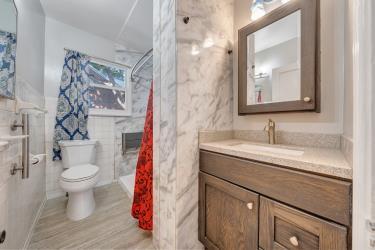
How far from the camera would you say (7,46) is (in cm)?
95

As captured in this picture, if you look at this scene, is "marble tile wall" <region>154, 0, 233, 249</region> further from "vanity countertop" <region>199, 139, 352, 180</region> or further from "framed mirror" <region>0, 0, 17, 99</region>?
"framed mirror" <region>0, 0, 17, 99</region>

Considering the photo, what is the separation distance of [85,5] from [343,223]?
2842 millimetres

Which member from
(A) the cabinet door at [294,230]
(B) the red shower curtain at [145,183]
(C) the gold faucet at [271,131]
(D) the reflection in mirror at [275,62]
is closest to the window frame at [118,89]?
(B) the red shower curtain at [145,183]

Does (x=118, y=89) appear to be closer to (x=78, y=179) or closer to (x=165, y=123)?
(x=78, y=179)

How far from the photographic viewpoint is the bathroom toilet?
Answer: 1.62m

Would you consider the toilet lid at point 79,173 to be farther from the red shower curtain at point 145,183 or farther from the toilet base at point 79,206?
the red shower curtain at point 145,183

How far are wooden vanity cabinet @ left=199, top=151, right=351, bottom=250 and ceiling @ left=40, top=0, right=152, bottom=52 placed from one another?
2.01m

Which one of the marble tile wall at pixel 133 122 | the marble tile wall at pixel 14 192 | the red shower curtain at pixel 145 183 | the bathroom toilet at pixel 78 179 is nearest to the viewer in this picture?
the marble tile wall at pixel 14 192

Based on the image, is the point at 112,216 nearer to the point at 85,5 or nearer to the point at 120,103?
the point at 120,103

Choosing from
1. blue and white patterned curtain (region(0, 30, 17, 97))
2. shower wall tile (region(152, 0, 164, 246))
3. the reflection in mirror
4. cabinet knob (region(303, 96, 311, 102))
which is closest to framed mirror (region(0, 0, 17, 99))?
blue and white patterned curtain (region(0, 30, 17, 97))

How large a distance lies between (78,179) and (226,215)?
4.99 ft

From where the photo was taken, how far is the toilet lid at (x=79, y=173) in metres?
1.65

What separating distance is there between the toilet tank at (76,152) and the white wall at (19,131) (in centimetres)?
25

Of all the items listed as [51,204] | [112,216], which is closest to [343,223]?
[112,216]
